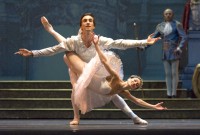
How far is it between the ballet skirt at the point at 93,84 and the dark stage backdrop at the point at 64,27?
9.29 meters

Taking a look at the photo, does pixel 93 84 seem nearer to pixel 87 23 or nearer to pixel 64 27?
pixel 87 23

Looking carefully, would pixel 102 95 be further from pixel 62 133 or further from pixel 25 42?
pixel 25 42

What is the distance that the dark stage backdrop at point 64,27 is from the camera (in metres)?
19.5

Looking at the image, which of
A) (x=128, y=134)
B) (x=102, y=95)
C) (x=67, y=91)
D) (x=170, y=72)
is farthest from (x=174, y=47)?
(x=128, y=134)

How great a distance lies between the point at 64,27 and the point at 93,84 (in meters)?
9.83

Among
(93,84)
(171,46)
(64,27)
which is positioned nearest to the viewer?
(93,84)

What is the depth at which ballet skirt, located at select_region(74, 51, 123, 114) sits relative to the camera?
9898 millimetres

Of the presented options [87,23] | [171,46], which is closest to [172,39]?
[171,46]

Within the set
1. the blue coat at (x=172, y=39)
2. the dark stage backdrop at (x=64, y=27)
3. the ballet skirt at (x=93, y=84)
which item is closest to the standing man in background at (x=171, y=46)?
the blue coat at (x=172, y=39)

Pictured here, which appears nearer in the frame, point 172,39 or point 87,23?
point 87,23

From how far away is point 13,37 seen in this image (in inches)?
772

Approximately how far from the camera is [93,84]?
1004 cm

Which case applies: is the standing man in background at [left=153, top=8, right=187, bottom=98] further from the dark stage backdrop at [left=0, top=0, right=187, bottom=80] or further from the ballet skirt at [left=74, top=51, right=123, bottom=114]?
the dark stage backdrop at [left=0, top=0, right=187, bottom=80]

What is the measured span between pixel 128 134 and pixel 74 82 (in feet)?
10.1
